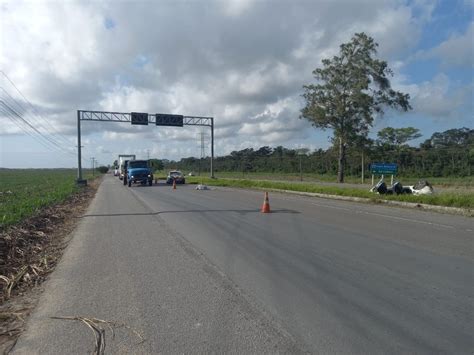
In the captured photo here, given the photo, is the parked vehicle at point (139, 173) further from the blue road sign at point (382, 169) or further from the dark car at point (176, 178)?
the blue road sign at point (382, 169)

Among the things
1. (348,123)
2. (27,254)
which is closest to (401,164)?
(348,123)

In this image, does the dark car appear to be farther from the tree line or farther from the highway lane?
the highway lane

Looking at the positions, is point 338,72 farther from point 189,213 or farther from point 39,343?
point 39,343

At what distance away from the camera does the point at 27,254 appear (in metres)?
9.65

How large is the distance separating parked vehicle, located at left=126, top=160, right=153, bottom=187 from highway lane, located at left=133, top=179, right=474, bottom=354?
32.7 meters

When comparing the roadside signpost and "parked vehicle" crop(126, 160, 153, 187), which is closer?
the roadside signpost

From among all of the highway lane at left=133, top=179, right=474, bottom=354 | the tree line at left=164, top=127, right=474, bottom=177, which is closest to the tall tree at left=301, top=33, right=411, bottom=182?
the tree line at left=164, top=127, right=474, bottom=177

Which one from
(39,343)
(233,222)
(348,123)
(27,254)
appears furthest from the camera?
(348,123)

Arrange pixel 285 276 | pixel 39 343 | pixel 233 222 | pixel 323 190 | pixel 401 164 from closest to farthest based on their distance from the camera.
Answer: pixel 39 343 → pixel 285 276 → pixel 233 222 → pixel 323 190 → pixel 401 164

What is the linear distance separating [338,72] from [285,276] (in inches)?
1630

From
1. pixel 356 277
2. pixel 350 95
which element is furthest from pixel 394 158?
pixel 356 277

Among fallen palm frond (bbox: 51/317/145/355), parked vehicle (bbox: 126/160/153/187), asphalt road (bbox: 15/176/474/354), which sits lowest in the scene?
fallen palm frond (bbox: 51/317/145/355)

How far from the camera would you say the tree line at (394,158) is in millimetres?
47975

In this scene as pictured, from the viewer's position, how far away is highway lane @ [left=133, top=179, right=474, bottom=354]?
4551mm
